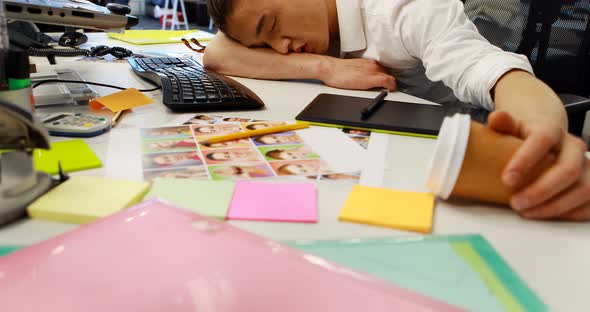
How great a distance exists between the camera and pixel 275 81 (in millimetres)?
950

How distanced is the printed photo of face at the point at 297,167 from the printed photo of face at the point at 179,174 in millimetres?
76

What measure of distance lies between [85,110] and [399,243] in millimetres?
531

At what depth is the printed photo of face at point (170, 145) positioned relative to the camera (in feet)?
1.75

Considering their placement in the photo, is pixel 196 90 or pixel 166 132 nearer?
pixel 166 132

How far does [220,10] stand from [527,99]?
638 millimetres

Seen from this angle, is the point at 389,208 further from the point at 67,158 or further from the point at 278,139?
the point at 67,158

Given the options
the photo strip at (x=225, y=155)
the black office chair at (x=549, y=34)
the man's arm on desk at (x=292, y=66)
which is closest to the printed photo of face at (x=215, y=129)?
the photo strip at (x=225, y=155)

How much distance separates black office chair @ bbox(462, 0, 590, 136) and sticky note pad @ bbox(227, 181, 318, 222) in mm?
829

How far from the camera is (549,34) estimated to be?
106 centimetres

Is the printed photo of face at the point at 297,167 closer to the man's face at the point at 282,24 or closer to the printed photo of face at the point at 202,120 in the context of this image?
the printed photo of face at the point at 202,120

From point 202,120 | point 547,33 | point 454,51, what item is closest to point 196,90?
point 202,120

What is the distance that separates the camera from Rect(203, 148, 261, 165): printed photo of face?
508 millimetres

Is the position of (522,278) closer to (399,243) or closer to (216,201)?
(399,243)

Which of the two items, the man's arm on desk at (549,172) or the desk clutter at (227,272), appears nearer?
the desk clutter at (227,272)
